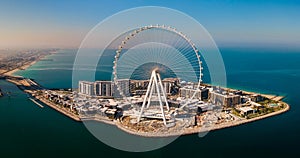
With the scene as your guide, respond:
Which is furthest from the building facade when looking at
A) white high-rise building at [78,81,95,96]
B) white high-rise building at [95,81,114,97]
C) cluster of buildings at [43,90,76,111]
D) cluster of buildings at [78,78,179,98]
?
cluster of buildings at [43,90,76,111]

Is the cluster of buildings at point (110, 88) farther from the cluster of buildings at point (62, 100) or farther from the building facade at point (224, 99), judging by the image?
the building facade at point (224, 99)

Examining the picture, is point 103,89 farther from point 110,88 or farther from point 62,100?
point 62,100

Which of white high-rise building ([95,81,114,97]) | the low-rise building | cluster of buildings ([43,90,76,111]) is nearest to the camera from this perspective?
cluster of buildings ([43,90,76,111])

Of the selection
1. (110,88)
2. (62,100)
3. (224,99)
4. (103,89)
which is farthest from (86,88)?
(224,99)

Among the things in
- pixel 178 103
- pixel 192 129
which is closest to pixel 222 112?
pixel 178 103

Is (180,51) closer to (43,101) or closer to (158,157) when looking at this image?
(158,157)

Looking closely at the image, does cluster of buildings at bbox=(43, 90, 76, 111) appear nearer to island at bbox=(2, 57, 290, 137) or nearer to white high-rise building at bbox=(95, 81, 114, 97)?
island at bbox=(2, 57, 290, 137)

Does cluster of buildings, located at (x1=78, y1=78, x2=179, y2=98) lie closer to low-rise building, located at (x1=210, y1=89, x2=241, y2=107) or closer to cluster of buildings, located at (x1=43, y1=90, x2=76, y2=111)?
cluster of buildings, located at (x1=43, y1=90, x2=76, y2=111)

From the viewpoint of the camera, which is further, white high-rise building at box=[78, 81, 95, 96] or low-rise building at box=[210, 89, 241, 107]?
white high-rise building at box=[78, 81, 95, 96]

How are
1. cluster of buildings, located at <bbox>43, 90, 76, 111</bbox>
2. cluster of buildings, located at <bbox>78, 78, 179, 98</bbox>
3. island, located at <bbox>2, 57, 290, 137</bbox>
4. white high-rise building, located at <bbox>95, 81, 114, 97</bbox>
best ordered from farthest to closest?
white high-rise building, located at <bbox>95, 81, 114, 97</bbox>, cluster of buildings, located at <bbox>78, 78, 179, 98</bbox>, cluster of buildings, located at <bbox>43, 90, 76, 111</bbox>, island, located at <bbox>2, 57, 290, 137</bbox>

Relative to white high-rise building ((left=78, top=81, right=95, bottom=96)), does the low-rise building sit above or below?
below

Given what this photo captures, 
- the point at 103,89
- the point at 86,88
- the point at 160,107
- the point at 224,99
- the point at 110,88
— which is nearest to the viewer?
the point at 160,107
